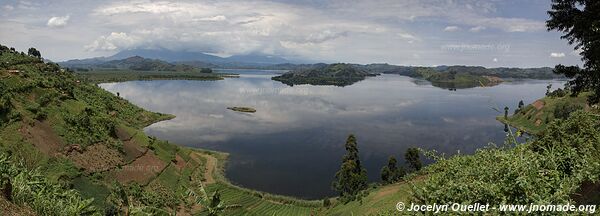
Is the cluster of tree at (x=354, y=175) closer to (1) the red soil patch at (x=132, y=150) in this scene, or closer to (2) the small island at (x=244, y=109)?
(1) the red soil patch at (x=132, y=150)

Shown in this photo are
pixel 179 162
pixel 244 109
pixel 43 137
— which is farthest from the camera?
pixel 244 109

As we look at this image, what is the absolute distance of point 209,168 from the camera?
73.1 metres

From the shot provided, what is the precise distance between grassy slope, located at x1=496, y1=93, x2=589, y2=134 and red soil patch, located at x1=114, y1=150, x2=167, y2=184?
9769cm

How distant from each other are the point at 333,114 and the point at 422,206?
137978 millimetres

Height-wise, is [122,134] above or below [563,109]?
below

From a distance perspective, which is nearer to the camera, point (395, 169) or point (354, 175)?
point (354, 175)

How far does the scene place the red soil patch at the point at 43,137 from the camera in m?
47.9

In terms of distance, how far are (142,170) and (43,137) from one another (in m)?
13.4

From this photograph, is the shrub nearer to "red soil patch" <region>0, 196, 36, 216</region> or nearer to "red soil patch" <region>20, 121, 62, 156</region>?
"red soil patch" <region>20, 121, 62, 156</region>

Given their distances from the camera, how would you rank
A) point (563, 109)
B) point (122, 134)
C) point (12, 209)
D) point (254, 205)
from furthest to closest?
point (563, 109) < point (122, 134) < point (254, 205) < point (12, 209)

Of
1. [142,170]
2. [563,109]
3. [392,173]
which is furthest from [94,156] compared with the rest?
[563,109]

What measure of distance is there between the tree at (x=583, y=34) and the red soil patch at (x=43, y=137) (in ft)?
181

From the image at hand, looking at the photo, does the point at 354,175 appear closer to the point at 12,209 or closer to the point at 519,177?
the point at 519,177

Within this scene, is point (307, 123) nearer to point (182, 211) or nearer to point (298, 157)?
point (298, 157)
